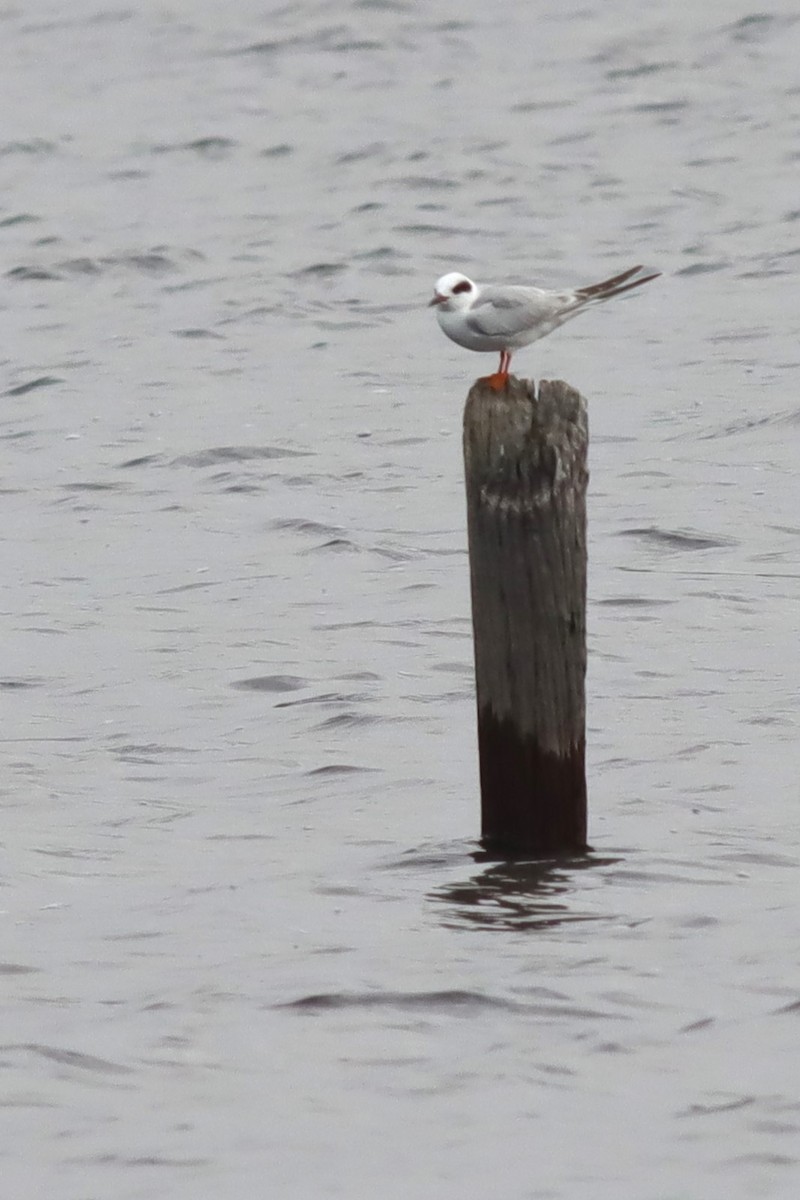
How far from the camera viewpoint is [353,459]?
18.2 meters

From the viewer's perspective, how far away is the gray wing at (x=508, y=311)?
32.2 ft

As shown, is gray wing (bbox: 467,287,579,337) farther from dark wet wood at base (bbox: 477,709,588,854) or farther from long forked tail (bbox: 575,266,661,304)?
dark wet wood at base (bbox: 477,709,588,854)

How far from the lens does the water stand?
283 inches

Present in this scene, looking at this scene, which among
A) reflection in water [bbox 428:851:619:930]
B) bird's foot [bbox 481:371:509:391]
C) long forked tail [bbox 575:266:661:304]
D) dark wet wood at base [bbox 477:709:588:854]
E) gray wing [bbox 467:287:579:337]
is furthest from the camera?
long forked tail [bbox 575:266:661:304]

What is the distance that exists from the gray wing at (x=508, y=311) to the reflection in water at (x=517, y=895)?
2.25 meters

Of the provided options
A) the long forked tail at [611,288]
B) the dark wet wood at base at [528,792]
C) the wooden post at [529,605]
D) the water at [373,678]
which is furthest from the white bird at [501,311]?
the water at [373,678]

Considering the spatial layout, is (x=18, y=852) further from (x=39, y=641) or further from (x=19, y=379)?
(x=19, y=379)

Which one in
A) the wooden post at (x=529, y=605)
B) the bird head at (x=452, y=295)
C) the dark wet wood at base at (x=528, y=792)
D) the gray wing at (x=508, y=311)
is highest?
the bird head at (x=452, y=295)

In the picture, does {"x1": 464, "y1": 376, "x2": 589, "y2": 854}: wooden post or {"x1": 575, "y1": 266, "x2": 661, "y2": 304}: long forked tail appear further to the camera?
{"x1": 575, "y1": 266, "x2": 661, "y2": 304}: long forked tail

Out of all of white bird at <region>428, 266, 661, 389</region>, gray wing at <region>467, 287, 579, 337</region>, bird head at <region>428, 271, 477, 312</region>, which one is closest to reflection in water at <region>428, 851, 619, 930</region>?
white bird at <region>428, 266, 661, 389</region>

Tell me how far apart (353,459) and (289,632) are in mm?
4898

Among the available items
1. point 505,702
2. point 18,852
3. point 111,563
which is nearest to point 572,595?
point 505,702

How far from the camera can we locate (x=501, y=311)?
32.2 ft

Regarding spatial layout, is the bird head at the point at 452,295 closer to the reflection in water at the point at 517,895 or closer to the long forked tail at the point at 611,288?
the long forked tail at the point at 611,288
